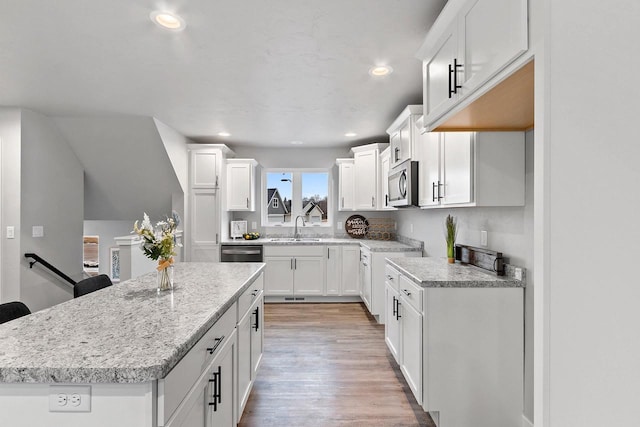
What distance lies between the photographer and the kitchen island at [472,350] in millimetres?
1913

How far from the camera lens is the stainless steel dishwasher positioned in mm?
4758

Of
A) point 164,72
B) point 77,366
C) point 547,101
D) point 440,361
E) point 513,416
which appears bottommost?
point 513,416

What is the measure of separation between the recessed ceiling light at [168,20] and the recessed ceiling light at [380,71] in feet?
4.58

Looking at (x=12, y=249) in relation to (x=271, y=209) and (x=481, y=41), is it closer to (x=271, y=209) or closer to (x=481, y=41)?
(x=271, y=209)

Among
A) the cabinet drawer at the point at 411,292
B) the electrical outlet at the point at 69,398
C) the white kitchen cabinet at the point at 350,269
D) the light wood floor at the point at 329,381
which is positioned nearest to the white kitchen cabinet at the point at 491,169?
the cabinet drawer at the point at 411,292

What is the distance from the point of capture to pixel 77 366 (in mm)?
913

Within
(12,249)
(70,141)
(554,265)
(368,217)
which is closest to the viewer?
(554,265)

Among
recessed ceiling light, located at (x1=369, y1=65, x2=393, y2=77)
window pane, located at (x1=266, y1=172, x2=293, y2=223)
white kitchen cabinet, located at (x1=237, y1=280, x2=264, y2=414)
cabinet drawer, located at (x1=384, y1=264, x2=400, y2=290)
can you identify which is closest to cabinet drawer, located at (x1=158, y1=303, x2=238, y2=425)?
white kitchen cabinet, located at (x1=237, y1=280, x2=264, y2=414)

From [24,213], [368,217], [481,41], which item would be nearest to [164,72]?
[481,41]

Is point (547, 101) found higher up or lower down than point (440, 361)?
higher up

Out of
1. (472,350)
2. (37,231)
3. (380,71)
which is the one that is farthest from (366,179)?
(37,231)

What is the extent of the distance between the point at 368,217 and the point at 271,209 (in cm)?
169

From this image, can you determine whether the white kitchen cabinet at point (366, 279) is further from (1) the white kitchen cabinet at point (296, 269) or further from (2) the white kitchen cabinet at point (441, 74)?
(2) the white kitchen cabinet at point (441, 74)

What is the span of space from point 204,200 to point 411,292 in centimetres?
360
